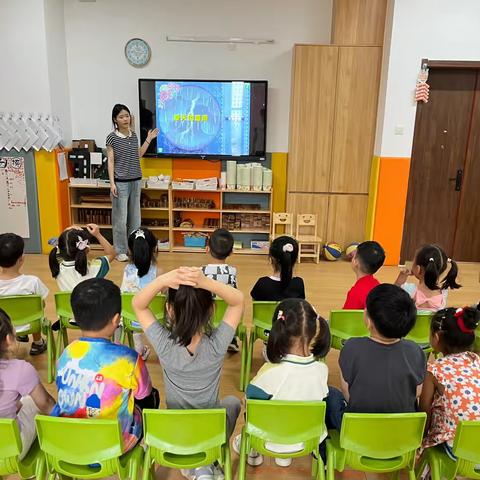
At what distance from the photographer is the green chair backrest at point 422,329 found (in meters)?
2.40

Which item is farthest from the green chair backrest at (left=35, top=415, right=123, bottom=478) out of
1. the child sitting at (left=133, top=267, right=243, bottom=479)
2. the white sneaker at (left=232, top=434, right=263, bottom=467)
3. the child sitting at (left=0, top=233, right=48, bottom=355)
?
the child sitting at (left=0, top=233, right=48, bottom=355)

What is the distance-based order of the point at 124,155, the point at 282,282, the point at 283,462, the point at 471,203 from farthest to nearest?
the point at 471,203, the point at 124,155, the point at 282,282, the point at 283,462

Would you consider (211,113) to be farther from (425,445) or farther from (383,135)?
(425,445)

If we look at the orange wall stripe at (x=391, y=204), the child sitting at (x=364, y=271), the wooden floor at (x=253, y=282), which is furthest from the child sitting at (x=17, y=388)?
the orange wall stripe at (x=391, y=204)

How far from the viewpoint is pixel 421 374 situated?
174cm

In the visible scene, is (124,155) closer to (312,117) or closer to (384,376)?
(312,117)

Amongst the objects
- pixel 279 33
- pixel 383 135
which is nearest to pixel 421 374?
pixel 383 135

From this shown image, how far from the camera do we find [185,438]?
1.56m

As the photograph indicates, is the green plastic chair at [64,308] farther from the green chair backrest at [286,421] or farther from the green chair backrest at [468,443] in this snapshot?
the green chair backrest at [468,443]

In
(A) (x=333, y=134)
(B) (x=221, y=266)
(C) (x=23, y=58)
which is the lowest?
(B) (x=221, y=266)

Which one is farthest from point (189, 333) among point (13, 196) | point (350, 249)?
point (13, 196)

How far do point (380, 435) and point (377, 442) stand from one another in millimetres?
→ 34

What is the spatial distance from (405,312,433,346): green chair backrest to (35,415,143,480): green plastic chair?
153 centimetres

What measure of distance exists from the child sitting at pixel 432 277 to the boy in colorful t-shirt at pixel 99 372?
1.71m
